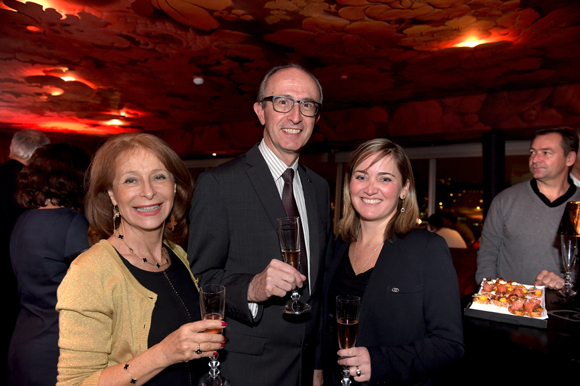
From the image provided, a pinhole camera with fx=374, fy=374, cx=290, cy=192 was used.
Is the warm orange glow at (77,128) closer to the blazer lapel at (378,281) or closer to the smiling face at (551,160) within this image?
the smiling face at (551,160)

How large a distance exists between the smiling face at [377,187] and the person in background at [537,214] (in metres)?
1.90

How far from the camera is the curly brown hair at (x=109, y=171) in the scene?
1660mm

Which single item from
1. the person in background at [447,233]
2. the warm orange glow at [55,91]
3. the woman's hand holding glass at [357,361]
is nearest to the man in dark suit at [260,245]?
the woman's hand holding glass at [357,361]

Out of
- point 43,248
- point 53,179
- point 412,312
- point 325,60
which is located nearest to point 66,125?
point 325,60

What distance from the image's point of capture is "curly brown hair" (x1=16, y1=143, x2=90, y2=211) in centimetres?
231

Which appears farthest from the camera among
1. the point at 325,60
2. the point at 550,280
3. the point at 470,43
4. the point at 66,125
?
the point at 66,125

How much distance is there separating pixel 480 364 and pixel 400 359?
1.71 meters

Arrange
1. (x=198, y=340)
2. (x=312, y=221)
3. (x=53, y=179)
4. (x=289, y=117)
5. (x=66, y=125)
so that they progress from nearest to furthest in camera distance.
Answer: (x=198, y=340) → (x=289, y=117) → (x=312, y=221) → (x=53, y=179) → (x=66, y=125)

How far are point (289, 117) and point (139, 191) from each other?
31.4 inches

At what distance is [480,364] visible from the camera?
2.75m

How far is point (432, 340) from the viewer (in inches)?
60.1

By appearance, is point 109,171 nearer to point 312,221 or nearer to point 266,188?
point 266,188

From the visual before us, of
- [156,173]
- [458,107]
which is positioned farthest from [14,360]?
[458,107]

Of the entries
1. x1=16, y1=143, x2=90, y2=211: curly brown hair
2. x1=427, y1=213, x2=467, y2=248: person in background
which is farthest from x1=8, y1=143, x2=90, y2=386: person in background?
x1=427, y1=213, x2=467, y2=248: person in background
